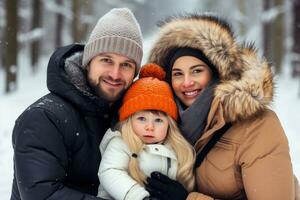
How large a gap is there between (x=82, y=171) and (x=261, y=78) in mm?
1546

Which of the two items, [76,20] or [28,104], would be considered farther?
[76,20]

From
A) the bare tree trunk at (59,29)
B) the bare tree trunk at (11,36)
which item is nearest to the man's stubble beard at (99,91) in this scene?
the bare tree trunk at (11,36)

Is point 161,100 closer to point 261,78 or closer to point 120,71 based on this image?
point 120,71

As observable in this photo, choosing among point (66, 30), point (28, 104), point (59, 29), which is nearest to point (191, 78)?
point (28, 104)

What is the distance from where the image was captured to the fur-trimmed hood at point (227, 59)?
3398 millimetres

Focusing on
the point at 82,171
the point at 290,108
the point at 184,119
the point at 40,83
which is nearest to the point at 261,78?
the point at 184,119

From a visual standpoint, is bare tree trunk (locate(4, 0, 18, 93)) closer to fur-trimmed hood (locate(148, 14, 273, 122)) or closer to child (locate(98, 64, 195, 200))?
fur-trimmed hood (locate(148, 14, 273, 122))

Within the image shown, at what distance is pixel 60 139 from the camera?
3178 mm

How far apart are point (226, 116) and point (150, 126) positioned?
0.62 m

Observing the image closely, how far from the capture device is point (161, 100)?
12.1 ft

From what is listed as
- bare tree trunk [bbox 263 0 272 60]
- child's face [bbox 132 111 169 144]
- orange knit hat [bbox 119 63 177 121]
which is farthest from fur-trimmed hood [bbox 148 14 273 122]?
bare tree trunk [bbox 263 0 272 60]

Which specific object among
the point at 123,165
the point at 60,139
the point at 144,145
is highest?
the point at 60,139

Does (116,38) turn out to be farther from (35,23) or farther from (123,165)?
(35,23)

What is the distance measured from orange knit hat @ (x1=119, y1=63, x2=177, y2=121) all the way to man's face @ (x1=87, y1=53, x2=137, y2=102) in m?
0.11
